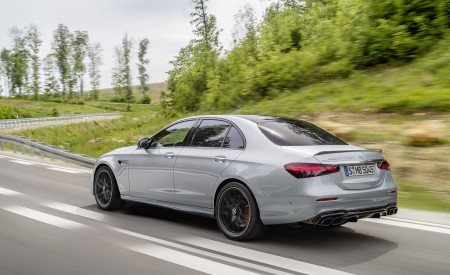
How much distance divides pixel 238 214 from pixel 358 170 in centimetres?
137

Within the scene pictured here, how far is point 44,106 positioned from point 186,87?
55162 millimetres

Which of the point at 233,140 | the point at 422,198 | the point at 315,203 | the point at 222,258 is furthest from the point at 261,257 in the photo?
the point at 422,198

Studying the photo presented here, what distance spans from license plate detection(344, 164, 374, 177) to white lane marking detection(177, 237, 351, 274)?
110 cm

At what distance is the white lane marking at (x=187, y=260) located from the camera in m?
4.48

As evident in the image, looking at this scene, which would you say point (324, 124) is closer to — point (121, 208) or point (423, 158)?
point (423, 158)

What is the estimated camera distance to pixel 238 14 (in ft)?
188

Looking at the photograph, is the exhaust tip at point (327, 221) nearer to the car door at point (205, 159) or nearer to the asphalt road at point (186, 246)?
the asphalt road at point (186, 246)

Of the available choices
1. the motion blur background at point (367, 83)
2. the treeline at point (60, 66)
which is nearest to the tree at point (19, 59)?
the treeline at point (60, 66)

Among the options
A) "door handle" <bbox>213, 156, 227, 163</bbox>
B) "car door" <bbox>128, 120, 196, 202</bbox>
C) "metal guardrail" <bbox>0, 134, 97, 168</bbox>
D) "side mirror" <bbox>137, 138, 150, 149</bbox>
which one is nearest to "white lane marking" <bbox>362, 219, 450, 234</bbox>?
"door handle" <bbox>213, 156, 227, 163</bbox>

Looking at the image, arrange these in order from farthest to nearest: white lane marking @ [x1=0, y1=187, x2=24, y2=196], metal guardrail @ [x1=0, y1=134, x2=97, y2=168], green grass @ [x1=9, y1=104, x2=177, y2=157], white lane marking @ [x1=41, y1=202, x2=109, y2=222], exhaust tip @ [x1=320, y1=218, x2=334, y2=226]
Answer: green grass @ [x1=9, y1=104, x2=177, y2=157] < metal guardrail @ [x1=0, y1=134, x2=97, y2=168] < white lane marking @ [x1=0, y1=187, x2=24, y2=196] < white lane marking @ [x1=41, y1=202, x2=109, y2=222] < exhaust tip @ [x1=320, y1=218, x2=334, y2=226]

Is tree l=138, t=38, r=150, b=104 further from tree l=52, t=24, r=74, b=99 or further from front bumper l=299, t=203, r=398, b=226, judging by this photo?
front bumper l=299, t=203, r=398, b=226

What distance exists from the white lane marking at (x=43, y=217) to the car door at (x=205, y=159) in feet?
4.56

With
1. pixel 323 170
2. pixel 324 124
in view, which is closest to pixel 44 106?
pixel 324 124

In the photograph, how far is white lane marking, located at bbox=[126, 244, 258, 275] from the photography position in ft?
14.7
